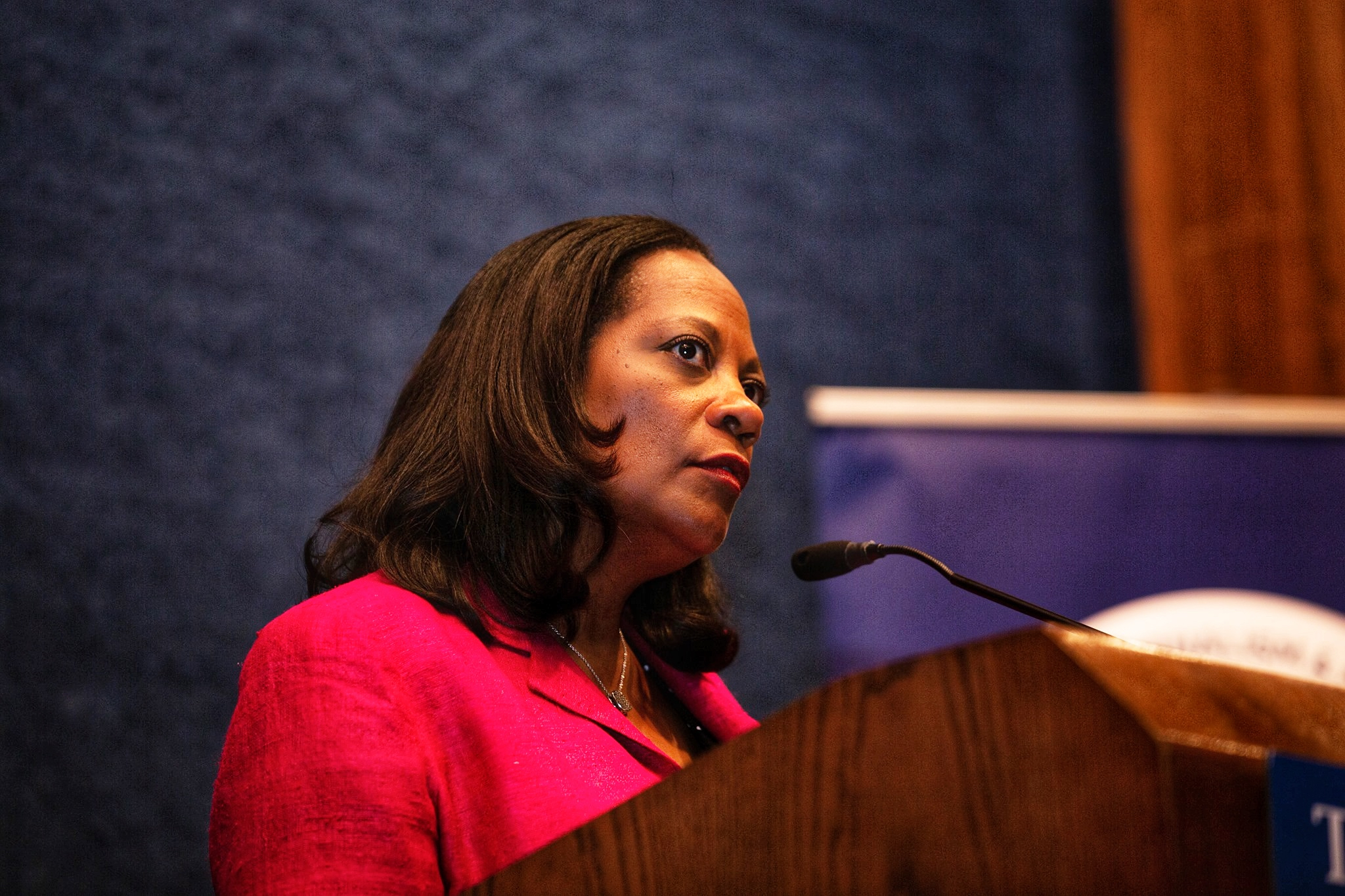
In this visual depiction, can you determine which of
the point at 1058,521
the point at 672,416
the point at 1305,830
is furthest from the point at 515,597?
the point at 1058,521

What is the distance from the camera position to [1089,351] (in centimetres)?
272

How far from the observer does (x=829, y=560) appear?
1.21m

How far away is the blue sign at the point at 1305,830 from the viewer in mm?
480

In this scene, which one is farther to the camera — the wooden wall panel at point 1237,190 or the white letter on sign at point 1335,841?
the wooden wall panel at point 1237,190

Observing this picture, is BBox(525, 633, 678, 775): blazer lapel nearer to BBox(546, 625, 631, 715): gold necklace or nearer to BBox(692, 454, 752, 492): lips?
BBox(546, 625, 631, 715): gold necklace

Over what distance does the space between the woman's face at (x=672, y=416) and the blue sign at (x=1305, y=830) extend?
80cm

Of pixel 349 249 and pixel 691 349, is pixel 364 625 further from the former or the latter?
pixel 349 249

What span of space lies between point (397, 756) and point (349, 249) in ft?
4.88

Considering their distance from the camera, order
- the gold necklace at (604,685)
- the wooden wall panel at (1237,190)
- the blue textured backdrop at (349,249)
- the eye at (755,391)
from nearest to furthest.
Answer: the gold necklace at (604,685) → the eye at (755,391) → the blue textured backdrop at (349,249) → the wooden wall panel at (1237,190)

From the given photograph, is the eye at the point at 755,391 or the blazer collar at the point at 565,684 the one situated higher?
the eye at the point at 755,391

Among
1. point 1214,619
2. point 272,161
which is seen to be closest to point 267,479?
point 272,161

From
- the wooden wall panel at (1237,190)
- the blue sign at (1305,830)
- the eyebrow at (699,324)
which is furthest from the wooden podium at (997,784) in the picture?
the wooden wall panel at (1237,190)

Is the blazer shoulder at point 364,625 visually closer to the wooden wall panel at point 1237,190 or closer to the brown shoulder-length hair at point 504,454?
the brown shoulder-length hair at point 504,454

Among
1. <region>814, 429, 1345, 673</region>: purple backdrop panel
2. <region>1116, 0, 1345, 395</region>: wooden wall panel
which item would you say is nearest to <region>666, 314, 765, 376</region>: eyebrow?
<region>814, 429, 1345, 673</region>: purple backdrop panel
